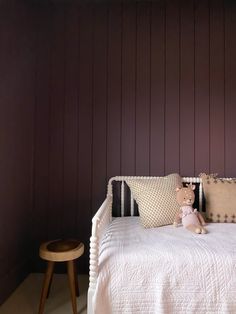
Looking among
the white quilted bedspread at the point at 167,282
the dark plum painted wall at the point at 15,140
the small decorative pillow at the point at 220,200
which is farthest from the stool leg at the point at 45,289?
the small decorative pillow at the point at 220,200

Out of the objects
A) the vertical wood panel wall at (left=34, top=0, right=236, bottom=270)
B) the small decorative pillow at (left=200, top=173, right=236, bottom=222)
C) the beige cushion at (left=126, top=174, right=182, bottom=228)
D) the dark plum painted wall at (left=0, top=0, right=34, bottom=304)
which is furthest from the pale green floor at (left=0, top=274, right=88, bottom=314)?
the small decorative pillow at (left=200, top=173, right=236, bottom=222)

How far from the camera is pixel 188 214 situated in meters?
1.89

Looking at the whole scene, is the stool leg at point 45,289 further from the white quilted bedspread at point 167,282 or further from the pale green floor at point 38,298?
the white quilted bedspread at point 167,282

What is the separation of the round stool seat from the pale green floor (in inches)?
14.3

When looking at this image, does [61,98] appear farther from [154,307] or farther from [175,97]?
[154,307]

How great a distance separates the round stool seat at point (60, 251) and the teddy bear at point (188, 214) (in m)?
0.70

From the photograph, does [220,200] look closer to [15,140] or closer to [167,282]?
[167,282]

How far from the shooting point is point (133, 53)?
240 centimetres

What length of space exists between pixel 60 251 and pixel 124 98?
1355mm

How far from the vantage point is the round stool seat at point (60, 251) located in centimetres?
176

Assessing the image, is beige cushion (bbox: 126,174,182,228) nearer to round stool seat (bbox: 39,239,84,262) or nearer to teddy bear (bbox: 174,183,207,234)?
teddy bear (bbox: 174,183,207,234)

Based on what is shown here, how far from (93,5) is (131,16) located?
35cm

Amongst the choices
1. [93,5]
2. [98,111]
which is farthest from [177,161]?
[93,5]

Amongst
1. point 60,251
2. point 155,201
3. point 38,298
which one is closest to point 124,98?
point 155,201
